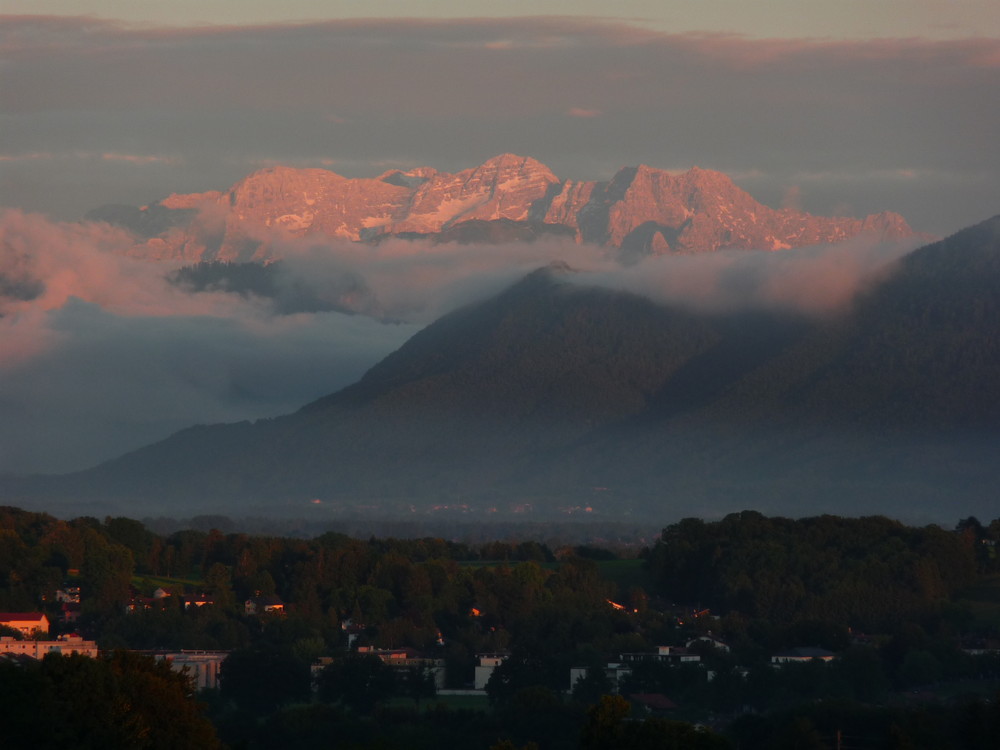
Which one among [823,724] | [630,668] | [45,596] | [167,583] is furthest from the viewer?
[167,583]

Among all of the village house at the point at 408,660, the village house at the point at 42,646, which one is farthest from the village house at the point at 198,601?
the village house at the point at 42,646

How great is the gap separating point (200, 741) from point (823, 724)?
1018 inches

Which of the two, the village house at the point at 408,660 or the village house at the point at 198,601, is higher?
the village house at the point at 198,601

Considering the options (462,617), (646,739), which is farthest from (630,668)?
(646,739)

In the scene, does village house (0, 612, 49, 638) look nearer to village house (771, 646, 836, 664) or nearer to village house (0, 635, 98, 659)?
village house (0, 635, 98, 659)

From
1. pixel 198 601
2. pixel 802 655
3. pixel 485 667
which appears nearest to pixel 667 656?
pixel 802 655

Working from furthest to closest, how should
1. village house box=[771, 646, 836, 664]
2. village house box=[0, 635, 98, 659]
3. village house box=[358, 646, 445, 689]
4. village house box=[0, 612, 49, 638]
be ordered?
village house box=[0, 612, 49, 638] → village house box=[358, 646, 445, 689] → village house box=[771, 646, 836, 664] → village house box=[0, 635, 98, 659]

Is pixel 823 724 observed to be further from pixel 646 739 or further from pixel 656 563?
pixel 656 563

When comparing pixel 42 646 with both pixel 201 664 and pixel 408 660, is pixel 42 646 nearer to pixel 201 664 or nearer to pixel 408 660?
pixel 201 664

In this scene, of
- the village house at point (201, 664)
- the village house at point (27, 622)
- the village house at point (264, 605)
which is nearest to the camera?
the village house at point (201, 664)

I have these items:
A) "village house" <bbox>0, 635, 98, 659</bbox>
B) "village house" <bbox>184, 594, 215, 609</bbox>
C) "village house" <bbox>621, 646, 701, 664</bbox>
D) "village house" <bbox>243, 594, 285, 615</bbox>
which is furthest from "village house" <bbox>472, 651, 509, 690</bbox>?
"village house" <bbox>184, 594, 215, 609</bbox>

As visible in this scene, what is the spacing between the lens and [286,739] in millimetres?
80312

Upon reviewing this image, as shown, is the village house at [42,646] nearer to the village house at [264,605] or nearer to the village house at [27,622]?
the village house at [27,622]

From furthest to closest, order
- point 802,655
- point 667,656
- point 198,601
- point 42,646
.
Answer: point 198,601
point 802,655
point 667,656
point 42,646
